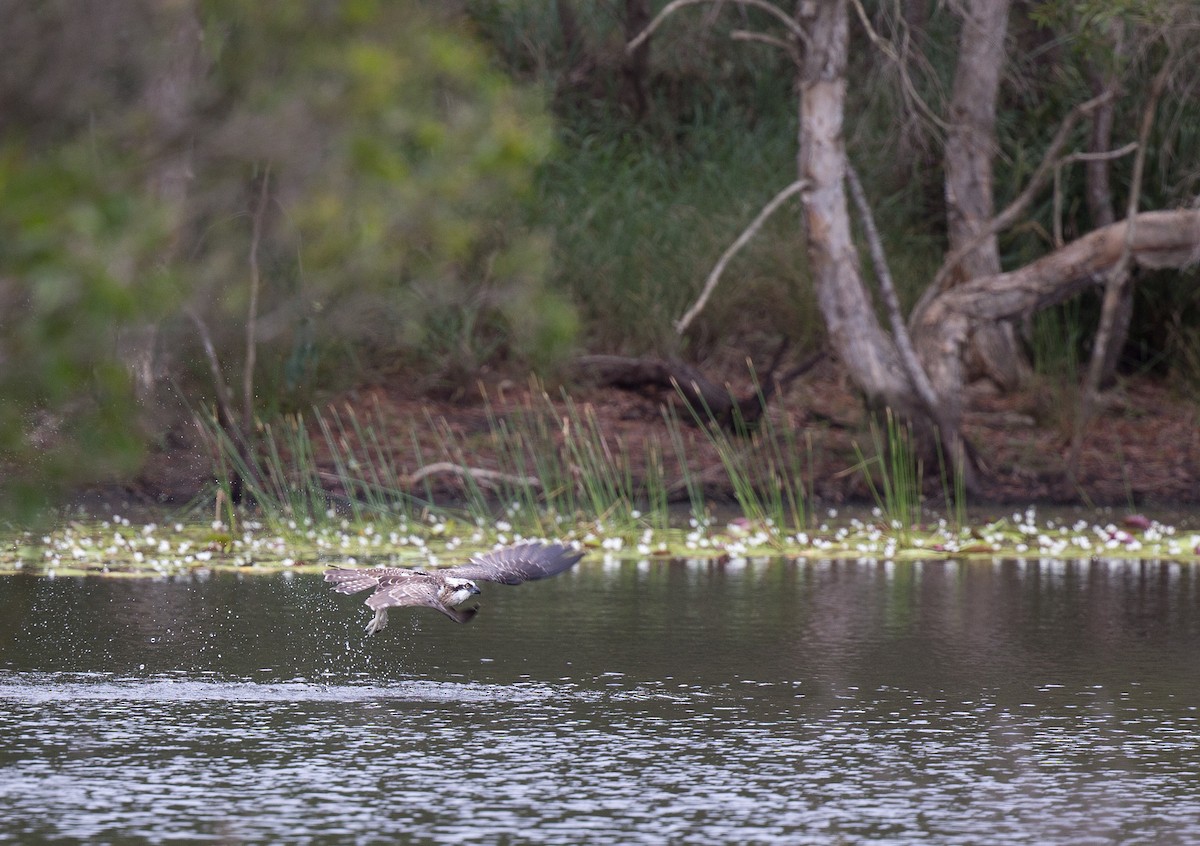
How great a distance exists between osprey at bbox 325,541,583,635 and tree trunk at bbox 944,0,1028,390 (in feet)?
28.9

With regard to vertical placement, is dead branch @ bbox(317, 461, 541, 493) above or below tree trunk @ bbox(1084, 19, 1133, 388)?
below

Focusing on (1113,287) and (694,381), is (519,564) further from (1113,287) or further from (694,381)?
(1113,287)

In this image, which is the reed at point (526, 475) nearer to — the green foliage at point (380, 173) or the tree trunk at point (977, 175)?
the green foliage at point (380, 173)

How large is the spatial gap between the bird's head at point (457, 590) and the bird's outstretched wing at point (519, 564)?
115 mm

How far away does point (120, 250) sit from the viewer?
3938 millimetres

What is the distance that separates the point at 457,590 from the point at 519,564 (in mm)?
603

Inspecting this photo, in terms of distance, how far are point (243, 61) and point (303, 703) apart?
312 centimetres

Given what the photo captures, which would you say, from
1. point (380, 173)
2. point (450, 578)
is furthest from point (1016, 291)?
point (380, 173)

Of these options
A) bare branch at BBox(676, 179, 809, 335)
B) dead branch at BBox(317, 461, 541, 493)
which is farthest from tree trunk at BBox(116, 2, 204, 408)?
bare branch at BBox(676, 179, 809, 335)

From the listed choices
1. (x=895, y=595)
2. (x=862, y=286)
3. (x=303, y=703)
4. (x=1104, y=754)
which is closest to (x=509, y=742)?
(x=303, y=703)

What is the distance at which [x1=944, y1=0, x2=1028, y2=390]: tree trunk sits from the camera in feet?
53.1

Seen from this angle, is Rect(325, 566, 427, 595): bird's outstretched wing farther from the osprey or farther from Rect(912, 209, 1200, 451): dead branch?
Rect(912, 209, 1200, 451): dead branch

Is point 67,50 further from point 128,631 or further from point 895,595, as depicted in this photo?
point 895,595

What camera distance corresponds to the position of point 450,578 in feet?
23.4
